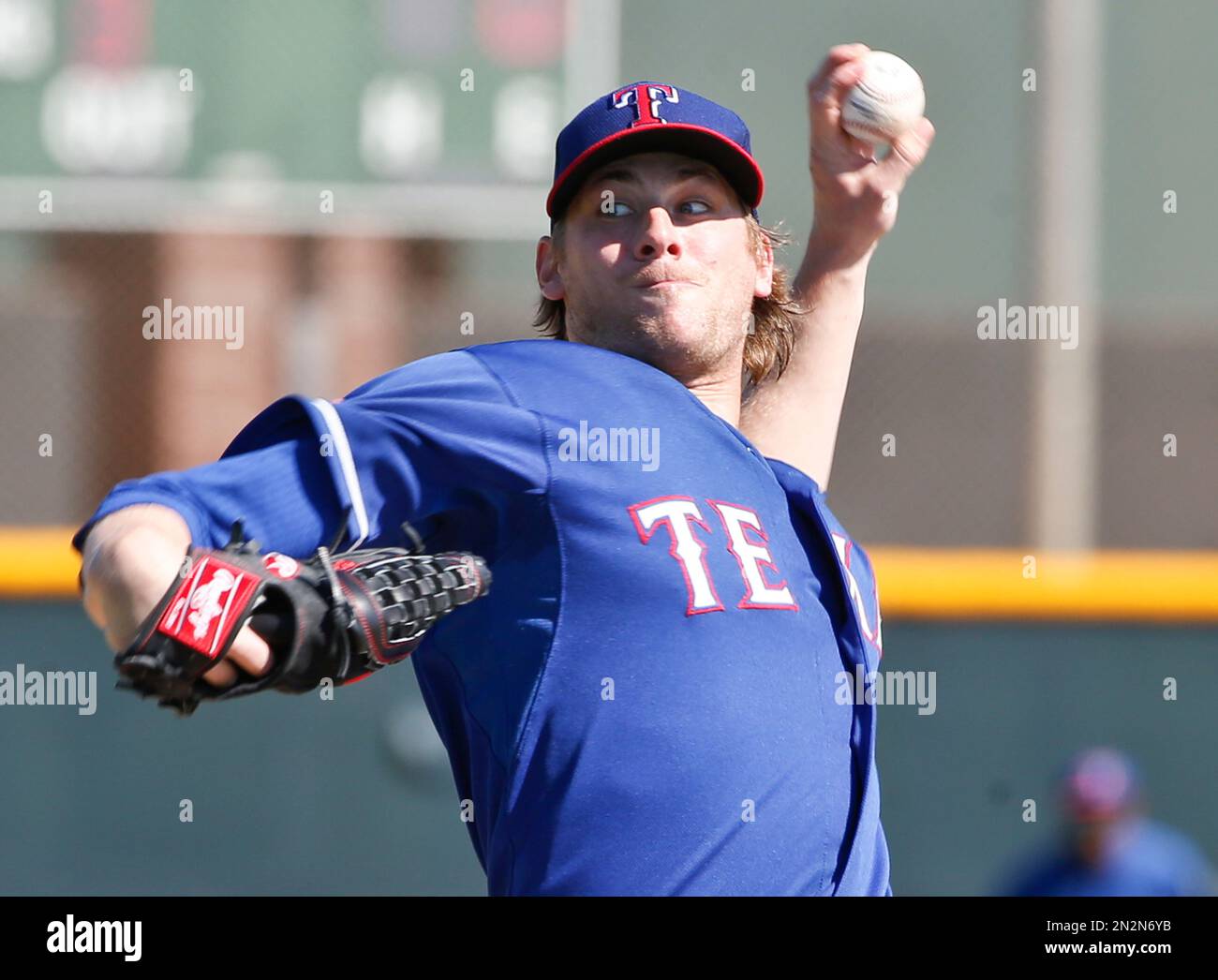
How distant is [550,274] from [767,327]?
362 mm

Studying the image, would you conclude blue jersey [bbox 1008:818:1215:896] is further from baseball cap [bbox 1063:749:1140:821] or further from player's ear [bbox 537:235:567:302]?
player's ear [bbox 537:235:567:302]

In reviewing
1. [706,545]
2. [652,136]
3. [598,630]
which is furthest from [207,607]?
[652,136]

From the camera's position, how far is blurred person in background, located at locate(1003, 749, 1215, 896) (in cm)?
450

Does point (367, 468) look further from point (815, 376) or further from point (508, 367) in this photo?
point (815, 376)

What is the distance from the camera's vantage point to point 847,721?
189 cm

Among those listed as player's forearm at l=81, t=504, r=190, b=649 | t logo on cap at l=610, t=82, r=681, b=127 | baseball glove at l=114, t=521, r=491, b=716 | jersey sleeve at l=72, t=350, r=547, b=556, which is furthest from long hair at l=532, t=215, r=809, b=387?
player's forearm at l=81, t=504, r=190, b=649

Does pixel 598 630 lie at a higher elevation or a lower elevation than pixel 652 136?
lower

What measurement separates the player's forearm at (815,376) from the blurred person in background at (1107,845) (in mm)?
2550

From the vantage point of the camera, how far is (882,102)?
7.47 feet

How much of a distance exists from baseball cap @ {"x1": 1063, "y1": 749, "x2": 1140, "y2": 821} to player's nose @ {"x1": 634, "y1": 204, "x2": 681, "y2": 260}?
309 centimetres

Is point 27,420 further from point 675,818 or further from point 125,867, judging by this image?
point 675,818

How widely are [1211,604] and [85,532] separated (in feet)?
12.9

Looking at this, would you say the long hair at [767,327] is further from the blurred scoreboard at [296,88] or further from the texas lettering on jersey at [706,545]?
the blurred scoreboard at [296,88]
